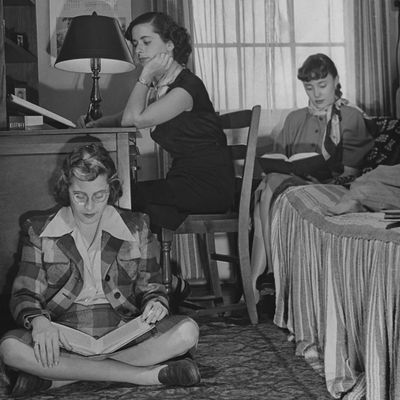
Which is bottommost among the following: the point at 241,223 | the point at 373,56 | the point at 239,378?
the point at 239,378

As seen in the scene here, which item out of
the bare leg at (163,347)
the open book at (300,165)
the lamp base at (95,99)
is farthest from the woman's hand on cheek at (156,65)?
the bare leg at (163,347)

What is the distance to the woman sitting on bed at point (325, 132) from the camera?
11.4 feet

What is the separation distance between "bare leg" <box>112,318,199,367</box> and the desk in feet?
1.63

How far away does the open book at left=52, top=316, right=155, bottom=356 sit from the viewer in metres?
2.08

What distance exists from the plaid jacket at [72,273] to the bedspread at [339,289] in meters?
0.55

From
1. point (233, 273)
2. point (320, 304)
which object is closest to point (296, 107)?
point (233, 273)

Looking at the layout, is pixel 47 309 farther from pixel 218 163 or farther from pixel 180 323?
pixel 218 163

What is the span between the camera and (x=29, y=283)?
2164 millimetres

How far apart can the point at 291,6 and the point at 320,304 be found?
2202mm

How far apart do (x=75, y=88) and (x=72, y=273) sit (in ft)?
6.71

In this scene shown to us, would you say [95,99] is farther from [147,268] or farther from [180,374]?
[180,374]

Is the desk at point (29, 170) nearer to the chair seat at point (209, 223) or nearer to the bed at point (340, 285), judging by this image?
the chair seat at point (209, 223)

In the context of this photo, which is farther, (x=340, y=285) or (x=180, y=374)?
(x=340, y=285)

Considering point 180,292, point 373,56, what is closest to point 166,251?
point 180,292
